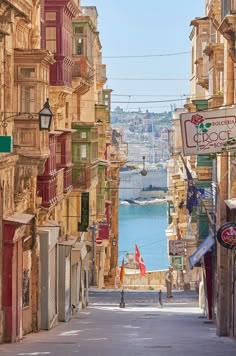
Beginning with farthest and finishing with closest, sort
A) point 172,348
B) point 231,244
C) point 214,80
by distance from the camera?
point 214,80, point 231,244, point 172,348

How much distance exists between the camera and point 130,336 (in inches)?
1007

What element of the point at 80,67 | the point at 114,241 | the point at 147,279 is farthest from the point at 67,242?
the point at 147,279

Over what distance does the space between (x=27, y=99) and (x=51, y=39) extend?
10944 mm

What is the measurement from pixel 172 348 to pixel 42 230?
10692mm

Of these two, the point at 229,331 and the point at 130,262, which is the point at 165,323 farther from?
the point at 130,262

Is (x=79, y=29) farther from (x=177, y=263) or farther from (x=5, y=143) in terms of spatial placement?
(x=5, y=143)

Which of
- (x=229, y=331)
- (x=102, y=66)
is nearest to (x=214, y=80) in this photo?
(x=229, y=331)

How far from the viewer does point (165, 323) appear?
1256 inches

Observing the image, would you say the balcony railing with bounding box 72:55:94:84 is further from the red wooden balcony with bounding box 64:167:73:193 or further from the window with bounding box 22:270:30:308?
the window with bounding box 22:270:30:308

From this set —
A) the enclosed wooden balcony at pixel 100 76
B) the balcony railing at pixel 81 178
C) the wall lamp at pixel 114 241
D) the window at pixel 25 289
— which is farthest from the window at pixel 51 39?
the wall lamp at pixel 114 241

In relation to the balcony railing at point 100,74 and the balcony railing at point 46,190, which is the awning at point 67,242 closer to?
the balcony railing at point 46,190

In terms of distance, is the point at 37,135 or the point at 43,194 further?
the point at 43,194

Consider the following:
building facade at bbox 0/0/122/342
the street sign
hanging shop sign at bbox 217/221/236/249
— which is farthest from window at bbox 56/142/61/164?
the street sign

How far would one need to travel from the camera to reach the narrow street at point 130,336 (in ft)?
67.2
